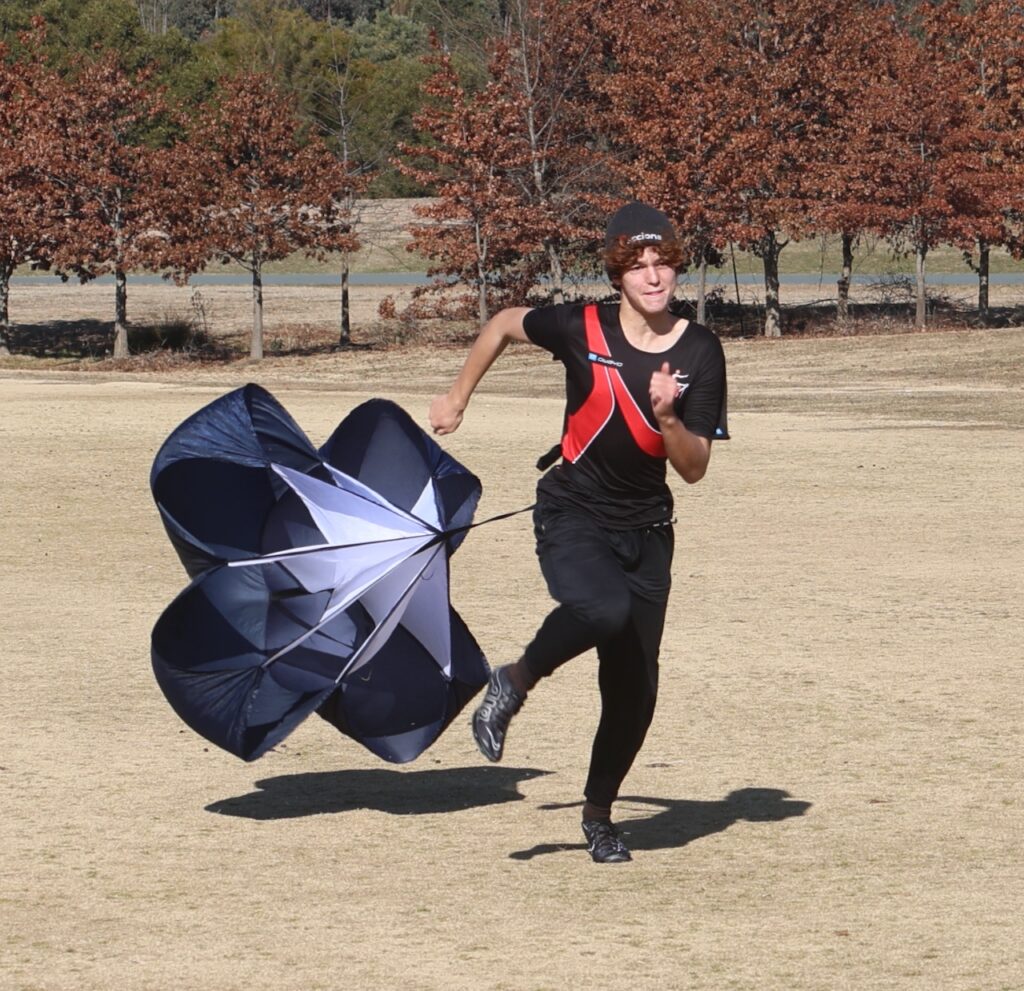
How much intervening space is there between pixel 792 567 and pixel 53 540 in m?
6.11

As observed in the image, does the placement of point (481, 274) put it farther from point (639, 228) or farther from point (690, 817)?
point (639, 228)

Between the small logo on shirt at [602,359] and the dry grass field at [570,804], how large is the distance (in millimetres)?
1646

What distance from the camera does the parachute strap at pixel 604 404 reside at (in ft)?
20.0

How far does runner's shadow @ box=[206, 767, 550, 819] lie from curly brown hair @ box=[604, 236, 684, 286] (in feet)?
7.82

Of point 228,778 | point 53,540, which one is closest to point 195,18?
point 53,540

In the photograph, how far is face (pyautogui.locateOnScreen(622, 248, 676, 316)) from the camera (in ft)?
20.0

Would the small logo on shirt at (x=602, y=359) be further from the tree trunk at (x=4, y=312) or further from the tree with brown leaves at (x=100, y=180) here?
the tree trunk at (x=4, y=312)

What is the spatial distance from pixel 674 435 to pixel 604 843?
1.55 m

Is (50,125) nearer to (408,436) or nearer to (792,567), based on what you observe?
(792,567)

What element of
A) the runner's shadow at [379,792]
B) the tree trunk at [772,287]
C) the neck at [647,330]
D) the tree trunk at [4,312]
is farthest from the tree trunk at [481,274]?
the neck at [647,330]

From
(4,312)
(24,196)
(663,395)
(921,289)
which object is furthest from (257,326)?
(663,395)

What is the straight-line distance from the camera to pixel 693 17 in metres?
52.2

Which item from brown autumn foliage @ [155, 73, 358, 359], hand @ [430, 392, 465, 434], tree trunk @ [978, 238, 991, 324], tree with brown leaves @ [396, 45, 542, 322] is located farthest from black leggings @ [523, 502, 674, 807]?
tree trunk @ [978, 238, 991, 324]

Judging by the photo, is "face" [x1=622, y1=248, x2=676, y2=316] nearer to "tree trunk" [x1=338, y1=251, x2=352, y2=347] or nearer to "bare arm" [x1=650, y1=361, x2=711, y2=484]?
"bare arm" [x1=650, y1=361, x2=711, y2=484]
